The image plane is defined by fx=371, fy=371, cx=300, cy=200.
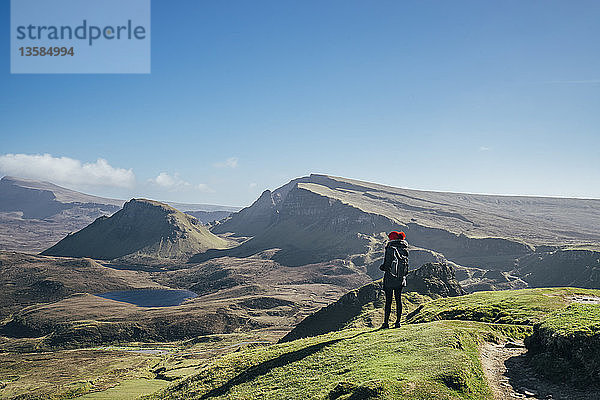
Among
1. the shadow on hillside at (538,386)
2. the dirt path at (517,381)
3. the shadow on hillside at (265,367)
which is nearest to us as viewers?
the shadow on hillside at (538,386)

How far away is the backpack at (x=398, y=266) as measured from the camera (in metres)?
24.7

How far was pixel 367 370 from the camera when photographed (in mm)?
18172

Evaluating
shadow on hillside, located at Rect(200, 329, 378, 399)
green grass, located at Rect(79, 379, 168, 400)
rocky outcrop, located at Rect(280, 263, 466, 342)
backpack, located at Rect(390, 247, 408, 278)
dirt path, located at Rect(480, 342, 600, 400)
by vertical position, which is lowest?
green grass, located at Rect(79, 379, 168, 400)

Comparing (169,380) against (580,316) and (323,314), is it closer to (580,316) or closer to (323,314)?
(323,314)

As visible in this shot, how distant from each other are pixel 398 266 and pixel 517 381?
31.9 feet

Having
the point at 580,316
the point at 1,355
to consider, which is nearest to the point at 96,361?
the point at 1,355

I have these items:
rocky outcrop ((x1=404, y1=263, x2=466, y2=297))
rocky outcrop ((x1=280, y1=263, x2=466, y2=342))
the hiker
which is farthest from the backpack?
rocky outcrop ((x1=404, y1=263, x2=466, y2=297))

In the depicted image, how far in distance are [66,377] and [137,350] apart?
50.2 metres

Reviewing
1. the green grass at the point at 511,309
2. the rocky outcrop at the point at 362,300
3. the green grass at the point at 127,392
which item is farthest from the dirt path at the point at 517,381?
the rocky outcrop at the point at 362,300

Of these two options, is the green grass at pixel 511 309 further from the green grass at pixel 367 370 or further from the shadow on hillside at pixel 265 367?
the shadow on hillside at pixel 265 367

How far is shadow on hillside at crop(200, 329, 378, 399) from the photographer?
24281 mm

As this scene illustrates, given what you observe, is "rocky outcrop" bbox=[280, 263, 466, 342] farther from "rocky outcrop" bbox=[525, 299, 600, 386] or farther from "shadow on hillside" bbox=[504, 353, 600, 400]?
"shadow on hillside" bbox=[504, 353, 600, 400]

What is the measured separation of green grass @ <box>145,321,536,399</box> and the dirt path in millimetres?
639

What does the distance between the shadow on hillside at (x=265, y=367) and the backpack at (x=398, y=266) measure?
690 cm
